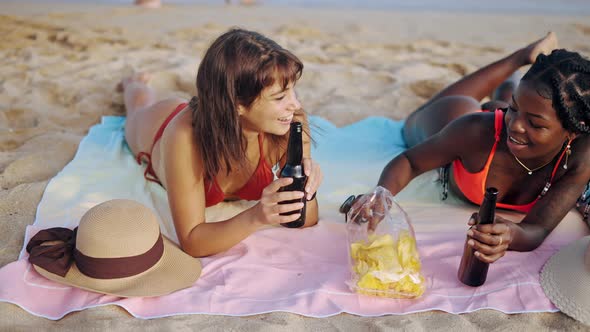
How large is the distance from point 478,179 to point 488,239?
778 millimetres

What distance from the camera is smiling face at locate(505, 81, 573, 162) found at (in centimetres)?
234

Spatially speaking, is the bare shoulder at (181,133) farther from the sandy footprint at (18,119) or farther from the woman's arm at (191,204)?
the sandy footprint at (18,119)

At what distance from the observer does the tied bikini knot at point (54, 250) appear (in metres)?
2.23

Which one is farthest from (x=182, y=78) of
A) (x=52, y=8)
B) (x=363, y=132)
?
(x=52, y=8)

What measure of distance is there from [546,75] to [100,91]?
154 inches

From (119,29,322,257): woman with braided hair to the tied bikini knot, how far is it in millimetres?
478

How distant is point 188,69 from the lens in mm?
5441

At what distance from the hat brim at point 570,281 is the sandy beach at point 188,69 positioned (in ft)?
0.20

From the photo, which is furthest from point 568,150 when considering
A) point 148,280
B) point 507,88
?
point 148,280

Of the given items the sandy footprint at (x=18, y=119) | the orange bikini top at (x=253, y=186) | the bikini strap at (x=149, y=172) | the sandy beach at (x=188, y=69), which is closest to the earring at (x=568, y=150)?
the sandy beach at (x=188, y=69)

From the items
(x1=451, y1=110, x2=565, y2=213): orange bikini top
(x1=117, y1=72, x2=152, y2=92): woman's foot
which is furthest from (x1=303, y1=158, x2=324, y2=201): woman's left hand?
(x1=117, y1=72, x2=152, y2=92): woman's foot

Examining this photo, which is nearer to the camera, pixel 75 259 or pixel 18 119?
pixel 75 259

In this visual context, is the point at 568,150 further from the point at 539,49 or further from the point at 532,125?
the point at 539,49

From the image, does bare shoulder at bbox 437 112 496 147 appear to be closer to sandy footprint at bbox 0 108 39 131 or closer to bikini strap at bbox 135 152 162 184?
bikini strap at bbox 135 152 162 184
